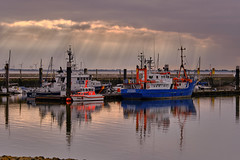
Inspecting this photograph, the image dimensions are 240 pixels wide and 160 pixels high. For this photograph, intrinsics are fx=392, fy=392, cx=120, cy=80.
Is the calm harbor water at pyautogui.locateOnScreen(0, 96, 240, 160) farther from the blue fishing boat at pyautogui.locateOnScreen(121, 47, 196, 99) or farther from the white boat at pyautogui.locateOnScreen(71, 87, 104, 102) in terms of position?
the blue fishing boat at pyautogui.locateOnScreen(121, 47, 196, 99)

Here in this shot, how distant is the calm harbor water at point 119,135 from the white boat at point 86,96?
40.5 feet

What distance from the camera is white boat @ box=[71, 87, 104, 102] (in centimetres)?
5722

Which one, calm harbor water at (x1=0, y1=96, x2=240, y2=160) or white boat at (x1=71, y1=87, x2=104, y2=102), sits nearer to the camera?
calm harbor water at (x1=0, y1=96, x2=240, y2=160)

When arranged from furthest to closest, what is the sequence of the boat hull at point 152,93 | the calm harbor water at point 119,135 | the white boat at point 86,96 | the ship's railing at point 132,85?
the ship's railing at point 132,85 → the boat hull at point 152,93 → the white boat at point 86,96 → the calm harbor water at point 119,135

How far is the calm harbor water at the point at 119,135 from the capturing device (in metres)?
23.3

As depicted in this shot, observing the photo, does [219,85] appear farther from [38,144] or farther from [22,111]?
[38,144]

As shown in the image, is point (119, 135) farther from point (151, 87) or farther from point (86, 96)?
point (151, 87)

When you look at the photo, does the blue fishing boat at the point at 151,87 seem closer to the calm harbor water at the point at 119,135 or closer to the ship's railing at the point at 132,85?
the ship's railing at the point at 132,85

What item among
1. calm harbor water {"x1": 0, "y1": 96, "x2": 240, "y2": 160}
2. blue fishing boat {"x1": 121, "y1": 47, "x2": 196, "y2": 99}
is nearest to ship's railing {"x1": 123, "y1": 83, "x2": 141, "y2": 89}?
blue fishing boat {"x1": 121, "y1": 47, "x2": 196, "y2": 99}

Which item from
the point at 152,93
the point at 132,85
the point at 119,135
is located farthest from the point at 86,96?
the point at 119,135

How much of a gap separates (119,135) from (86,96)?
2903 cm

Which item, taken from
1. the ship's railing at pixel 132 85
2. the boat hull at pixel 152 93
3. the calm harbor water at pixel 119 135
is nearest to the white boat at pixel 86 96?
the boat hull at pixel 152 93

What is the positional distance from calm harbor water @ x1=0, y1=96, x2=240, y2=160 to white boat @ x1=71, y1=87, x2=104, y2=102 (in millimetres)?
12352

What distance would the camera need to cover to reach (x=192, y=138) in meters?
28.4
